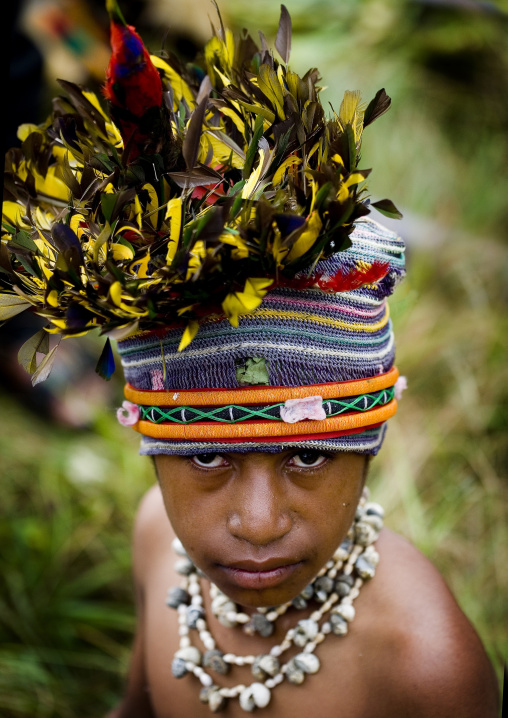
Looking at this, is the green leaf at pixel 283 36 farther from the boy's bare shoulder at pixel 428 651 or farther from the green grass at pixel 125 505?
the green grass at pixel 125 505

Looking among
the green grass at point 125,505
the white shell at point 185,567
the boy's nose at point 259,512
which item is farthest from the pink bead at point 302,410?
the green grass at point 125,505

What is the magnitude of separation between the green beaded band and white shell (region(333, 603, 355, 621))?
1.63 feet

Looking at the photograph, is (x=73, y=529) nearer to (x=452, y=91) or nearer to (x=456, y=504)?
(x=456, y=504)

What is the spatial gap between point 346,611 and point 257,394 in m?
0.62

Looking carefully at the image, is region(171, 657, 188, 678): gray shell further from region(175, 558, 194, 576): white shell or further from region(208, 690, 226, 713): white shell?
region(175, 558, 194, 576): white shell

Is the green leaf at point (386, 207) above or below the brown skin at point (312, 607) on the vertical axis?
above

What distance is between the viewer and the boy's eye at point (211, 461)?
4.41ft

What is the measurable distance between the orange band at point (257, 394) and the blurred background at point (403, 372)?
55 centimetres

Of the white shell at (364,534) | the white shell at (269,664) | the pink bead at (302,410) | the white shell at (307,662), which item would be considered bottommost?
the white shell at (269,664)

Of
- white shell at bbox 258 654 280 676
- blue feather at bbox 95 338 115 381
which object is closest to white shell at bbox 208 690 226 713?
white shell at bbox 258 654 280 676

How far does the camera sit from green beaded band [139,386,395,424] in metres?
1.26

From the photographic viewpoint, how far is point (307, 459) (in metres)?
1.34

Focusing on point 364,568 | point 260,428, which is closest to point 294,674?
point 364,568

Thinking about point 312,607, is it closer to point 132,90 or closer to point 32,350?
point 32,350
